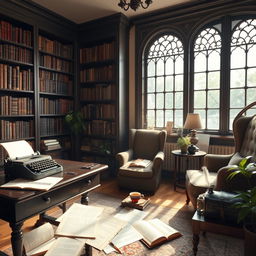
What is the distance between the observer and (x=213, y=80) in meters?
3.65

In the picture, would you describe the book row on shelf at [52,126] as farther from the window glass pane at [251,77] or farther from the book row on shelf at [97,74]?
the window glass pane at [251,77]

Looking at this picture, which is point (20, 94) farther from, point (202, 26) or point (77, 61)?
point (202, 26)

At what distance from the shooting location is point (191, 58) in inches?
150

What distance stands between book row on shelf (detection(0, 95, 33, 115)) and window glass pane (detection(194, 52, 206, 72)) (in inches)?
110

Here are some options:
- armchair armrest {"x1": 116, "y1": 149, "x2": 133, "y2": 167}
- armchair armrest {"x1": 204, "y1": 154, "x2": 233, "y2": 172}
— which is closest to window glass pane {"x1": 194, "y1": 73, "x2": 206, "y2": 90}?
armchair armrest {"x1": 204, "y1": 154, "x2": 233, "y2": 172}

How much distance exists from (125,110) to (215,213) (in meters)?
2.81

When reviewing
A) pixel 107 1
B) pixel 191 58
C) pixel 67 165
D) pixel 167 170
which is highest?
pixel 107 1

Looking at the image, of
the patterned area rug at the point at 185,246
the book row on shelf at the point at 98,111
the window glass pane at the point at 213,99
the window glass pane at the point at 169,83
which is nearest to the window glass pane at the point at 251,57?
the window glass pane at the point at 213,99

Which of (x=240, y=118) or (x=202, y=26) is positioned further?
(x=202, y=26)

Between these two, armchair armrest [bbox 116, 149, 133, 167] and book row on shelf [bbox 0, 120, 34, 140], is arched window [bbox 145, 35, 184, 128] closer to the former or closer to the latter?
armchair armrest [bbox 116, 149, 133, 167]

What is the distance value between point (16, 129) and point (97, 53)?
1958 mm

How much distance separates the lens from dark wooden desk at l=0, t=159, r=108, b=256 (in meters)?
1.21

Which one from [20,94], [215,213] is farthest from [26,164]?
[20,94]

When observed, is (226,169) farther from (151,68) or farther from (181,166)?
(151,68)
